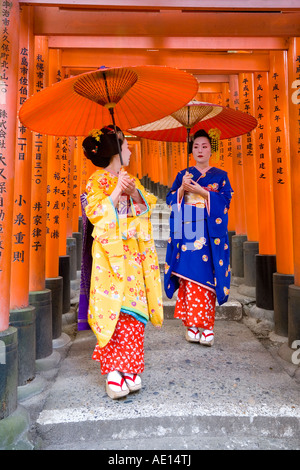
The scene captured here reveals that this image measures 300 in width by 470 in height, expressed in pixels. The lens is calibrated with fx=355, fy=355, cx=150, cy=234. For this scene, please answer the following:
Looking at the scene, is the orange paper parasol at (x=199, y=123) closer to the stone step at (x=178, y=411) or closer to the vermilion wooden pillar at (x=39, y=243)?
the vermilion wooden pillar at (x=39, y=243)

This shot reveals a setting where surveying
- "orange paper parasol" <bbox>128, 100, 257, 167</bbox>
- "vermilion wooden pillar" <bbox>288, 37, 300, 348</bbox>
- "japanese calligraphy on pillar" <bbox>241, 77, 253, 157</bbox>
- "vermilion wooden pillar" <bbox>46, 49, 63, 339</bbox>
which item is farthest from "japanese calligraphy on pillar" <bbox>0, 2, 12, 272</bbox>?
"japanese calligraphy on pillar" <bbox>241, 77, 253, 157</bbox>

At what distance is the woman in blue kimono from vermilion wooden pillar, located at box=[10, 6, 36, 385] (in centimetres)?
145

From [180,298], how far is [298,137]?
1923mm

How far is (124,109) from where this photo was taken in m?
2.84

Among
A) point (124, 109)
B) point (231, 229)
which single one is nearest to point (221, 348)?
point (124, 109)

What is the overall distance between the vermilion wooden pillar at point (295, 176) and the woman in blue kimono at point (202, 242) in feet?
2.04

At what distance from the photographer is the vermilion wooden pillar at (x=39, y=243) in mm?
3250

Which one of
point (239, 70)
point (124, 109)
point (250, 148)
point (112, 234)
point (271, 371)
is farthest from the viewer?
point (250, 148)

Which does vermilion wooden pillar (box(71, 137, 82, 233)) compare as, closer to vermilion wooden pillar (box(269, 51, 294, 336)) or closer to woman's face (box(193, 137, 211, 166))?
woman's face (box(193, 137, 211, 166))

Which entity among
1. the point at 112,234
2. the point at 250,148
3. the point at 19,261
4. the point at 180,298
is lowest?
the point at 180,298

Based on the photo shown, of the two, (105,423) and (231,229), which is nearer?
(105,423)

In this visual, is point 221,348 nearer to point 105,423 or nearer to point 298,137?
point 105,423

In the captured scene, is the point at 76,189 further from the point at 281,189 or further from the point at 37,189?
the point at 281,189

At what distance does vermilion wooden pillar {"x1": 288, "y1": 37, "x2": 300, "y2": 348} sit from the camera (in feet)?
10.4
